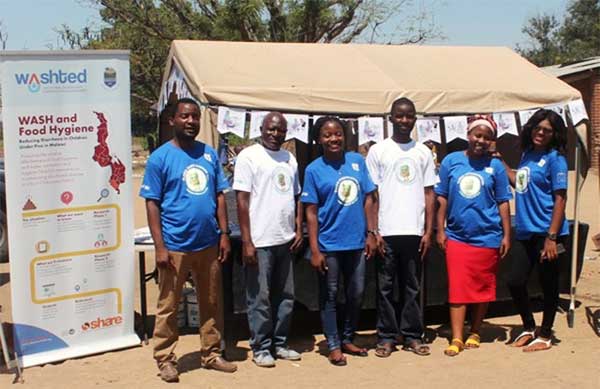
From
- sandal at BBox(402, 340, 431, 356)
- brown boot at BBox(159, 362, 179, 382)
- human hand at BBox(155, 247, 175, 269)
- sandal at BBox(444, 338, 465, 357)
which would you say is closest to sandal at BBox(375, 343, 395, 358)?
sandal at BBox(402, 340, 431, 356)

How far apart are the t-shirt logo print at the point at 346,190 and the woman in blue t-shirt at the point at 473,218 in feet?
2.46

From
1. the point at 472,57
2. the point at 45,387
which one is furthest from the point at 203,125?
the point at 472,57

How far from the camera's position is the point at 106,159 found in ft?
17.7

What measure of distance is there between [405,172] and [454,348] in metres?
1.45

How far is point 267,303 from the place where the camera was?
5074 millimetres

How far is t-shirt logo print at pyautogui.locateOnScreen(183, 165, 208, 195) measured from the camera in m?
4.77

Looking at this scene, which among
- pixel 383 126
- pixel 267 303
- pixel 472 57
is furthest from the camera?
pixel 472 57

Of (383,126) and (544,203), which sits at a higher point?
(383,126)

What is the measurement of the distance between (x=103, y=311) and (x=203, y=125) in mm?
1797

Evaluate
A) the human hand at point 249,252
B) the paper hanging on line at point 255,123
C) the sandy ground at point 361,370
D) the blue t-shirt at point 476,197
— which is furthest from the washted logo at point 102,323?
the blue t-shirt at point 476,197

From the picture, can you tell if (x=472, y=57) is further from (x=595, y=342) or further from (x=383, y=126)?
(x=595, y=342)

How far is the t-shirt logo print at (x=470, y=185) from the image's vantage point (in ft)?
17.2

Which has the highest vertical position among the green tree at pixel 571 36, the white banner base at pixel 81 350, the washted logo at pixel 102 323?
the green tree at pixel 571 36

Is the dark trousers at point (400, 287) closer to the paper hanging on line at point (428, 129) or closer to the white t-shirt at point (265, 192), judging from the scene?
the white t-shirt at point (265, 192)
